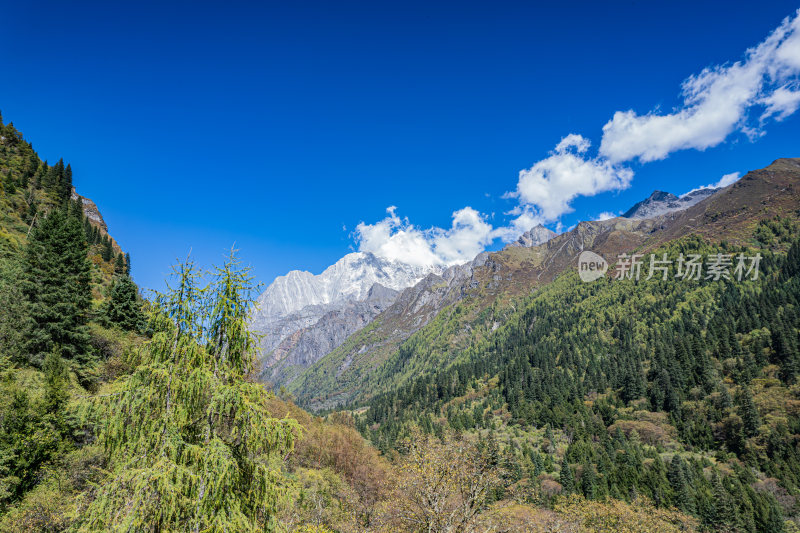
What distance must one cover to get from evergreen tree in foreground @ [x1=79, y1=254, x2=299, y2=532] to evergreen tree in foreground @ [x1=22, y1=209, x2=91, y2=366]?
36.3 m

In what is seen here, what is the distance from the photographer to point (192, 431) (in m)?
10.0

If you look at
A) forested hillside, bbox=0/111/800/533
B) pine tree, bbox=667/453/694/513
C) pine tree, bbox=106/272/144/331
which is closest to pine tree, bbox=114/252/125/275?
forested hillside, bbox=0/111/800/533

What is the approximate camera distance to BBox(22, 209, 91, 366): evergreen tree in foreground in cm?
3500

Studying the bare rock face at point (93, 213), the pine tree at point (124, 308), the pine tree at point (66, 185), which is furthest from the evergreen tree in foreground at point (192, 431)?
the bare rock face at point (93, 213)

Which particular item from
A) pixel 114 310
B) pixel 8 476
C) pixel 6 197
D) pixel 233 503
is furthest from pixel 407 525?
pixel 6 197

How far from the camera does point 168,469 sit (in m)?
8.63

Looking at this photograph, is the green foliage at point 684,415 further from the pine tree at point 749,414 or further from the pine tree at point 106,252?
the pine tree at point 106,252

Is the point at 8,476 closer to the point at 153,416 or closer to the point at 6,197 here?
the point at 153,416

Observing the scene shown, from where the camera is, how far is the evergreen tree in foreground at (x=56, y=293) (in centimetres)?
3500

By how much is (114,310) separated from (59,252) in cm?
1020

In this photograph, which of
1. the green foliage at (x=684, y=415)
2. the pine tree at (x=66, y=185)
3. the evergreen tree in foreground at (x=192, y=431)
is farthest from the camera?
the green foliage at (x=684, y=415)

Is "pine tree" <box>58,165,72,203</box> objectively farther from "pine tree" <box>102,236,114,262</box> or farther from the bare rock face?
the bare rock face

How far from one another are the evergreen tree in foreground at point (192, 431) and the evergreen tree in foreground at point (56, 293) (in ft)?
119

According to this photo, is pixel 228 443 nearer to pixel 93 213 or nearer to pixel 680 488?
pixel 680 488
